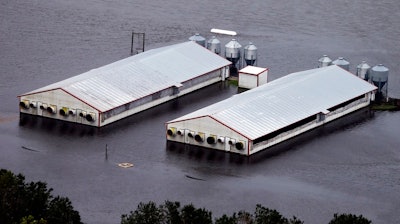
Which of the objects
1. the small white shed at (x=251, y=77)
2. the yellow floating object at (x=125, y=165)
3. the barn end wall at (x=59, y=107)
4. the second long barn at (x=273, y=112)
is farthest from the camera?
the small white shed at (x=251, y=77)

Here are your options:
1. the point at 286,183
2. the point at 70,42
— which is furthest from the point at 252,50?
the point at 286,183

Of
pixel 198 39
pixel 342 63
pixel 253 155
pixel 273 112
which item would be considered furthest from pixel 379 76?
pixel 253 155

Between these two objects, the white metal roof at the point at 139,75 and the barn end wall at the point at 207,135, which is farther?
the white metal roof at the point at 139,75

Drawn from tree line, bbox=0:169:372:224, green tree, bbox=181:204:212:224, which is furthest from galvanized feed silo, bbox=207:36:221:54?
green tree, bbox=181:204:212:224

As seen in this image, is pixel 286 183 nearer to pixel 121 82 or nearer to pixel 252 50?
pixel 121 82

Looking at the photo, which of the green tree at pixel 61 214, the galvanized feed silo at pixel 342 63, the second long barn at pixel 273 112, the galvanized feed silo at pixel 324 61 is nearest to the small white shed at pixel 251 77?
the second long barn at pixel 273 112

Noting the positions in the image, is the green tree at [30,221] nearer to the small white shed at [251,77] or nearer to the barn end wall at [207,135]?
the barn end wall at [207,135]
